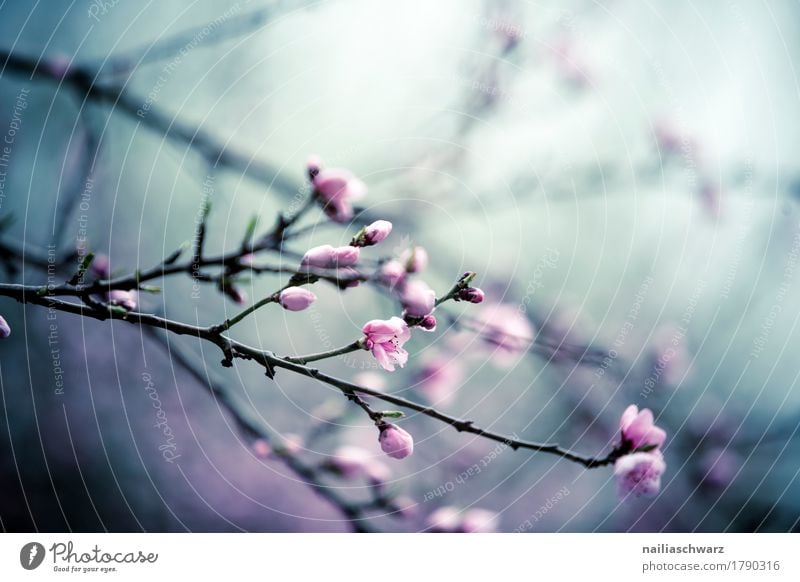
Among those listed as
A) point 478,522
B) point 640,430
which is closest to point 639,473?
point 640,430

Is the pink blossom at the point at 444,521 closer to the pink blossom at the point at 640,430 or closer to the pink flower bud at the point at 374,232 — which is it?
the pink blossom at the point at 640,430

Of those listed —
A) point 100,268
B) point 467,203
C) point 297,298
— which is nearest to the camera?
point 297,298

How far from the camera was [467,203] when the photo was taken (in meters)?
0.74

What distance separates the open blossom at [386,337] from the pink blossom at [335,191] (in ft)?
0.44

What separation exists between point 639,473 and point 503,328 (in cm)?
26

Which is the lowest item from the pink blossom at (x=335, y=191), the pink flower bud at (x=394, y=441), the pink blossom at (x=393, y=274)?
the pink flower bud at (x=394, y=441)

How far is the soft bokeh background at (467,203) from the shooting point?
0.69 meters

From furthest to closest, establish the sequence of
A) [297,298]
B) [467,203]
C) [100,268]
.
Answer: [467,203] < [100,268] < [297,298]

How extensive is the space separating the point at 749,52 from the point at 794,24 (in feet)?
0.23

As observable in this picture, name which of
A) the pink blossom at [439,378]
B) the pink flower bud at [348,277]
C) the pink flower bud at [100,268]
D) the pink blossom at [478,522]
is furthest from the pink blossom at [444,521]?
the pink flower bud at [100,268]

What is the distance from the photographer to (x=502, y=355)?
782mm

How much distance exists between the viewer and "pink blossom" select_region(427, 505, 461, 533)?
70 cm

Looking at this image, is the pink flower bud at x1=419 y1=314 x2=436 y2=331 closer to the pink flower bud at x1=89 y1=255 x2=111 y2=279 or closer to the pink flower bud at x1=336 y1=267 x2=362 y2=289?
the pink flower bud at x1=336 y1=267 x2=362 y2=289

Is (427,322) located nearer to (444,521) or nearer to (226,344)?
(226,344)
